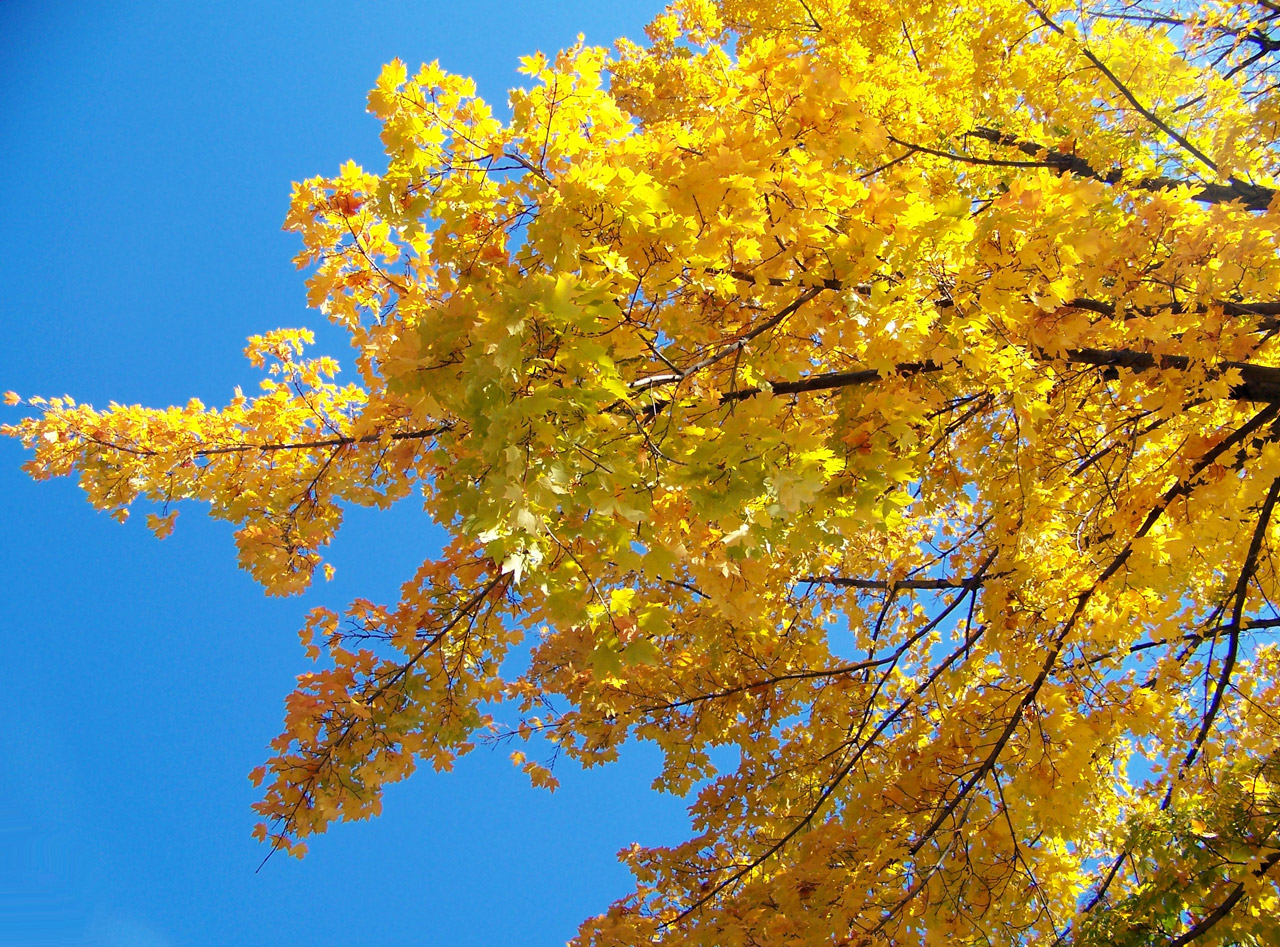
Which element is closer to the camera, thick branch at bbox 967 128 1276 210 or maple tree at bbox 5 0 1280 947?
maple tree at bbox 5 0 1280 947

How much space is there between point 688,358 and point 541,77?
1.09 meters

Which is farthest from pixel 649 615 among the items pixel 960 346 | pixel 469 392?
pixel 960 346

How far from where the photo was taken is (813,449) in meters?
2.16

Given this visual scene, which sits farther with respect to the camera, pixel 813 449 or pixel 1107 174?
pixel 1107 174

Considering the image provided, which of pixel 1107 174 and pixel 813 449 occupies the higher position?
pixel 1107 174

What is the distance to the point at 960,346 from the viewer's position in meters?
2.53

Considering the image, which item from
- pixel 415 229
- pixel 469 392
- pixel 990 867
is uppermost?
pixel 415 229

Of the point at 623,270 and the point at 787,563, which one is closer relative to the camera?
the point at 623,270

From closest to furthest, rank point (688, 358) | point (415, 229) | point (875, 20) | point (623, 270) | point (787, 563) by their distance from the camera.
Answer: point (623, 270) → point (415, 229) → point (688, 358) → point (787, 563) → point (875, 20)

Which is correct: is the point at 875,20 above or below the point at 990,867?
above

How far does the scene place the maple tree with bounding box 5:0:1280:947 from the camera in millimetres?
2262

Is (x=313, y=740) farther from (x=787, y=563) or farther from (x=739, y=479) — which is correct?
(x=787, y=563)

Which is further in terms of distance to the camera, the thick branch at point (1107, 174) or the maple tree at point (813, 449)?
the thick branch at point (1107, 174)

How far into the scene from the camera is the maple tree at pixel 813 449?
2.26 meters
